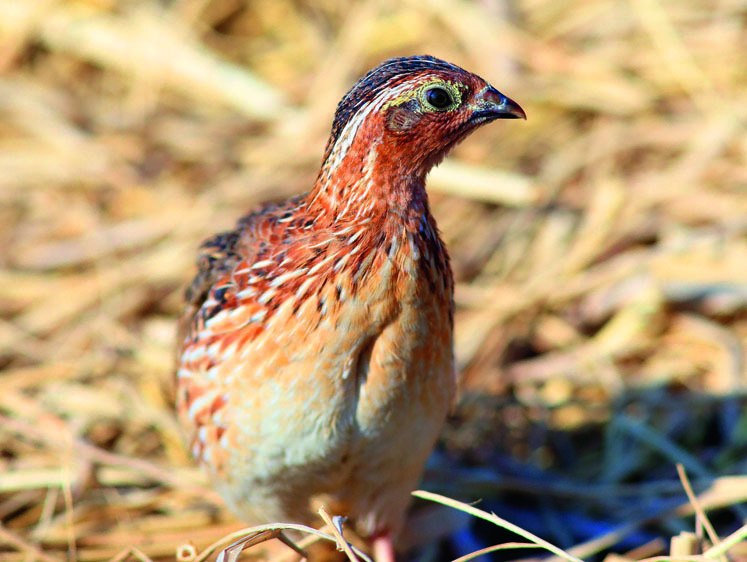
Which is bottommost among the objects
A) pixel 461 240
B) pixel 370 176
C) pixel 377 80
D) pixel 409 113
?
pixel 370 176

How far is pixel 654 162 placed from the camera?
16.9ft

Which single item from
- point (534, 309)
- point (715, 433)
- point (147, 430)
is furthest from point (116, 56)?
point (715, 433)

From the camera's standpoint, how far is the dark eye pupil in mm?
2412

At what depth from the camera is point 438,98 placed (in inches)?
95.6

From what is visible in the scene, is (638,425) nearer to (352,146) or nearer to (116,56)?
(352,146)

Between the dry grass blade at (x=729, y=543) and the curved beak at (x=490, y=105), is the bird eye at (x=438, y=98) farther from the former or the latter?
the dry grass blade at (x=729, y=543)

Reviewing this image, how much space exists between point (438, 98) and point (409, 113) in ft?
0.31

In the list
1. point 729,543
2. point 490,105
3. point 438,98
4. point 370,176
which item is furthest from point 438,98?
point 729,543

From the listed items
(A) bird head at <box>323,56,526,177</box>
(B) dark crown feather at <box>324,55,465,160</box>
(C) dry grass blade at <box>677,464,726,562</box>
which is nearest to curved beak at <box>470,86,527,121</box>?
(A) bird head at <box>323,56,526,177</box>

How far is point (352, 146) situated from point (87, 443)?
1999 millimetres

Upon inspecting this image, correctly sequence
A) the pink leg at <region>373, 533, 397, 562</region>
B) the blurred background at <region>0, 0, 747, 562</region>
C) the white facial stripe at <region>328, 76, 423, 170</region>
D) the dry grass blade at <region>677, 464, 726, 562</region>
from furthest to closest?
the blurred background at <region>0, 0, 747, 562</region> → the pink leg at <region>373, 533, 397, 562</region> → the dry grass blade at <region>677, 464, 726, 562</region> → the white facial stripe at <region>328, 76, 423, 170</region>

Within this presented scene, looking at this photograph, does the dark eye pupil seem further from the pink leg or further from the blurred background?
the blurred background

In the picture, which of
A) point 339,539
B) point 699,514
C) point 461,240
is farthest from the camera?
point 461,240

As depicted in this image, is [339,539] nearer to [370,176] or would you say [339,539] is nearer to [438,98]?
[370,176]
